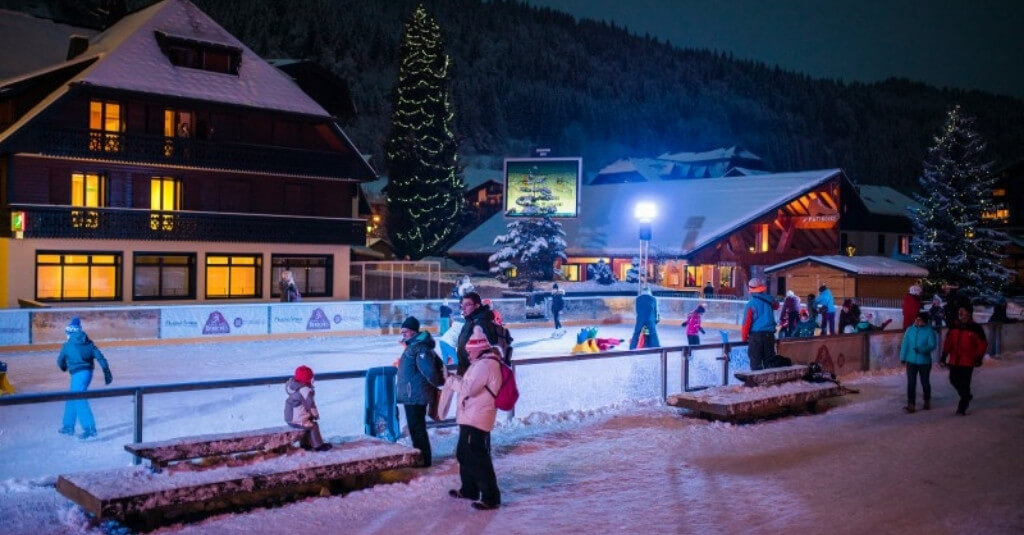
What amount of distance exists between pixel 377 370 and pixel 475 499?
2572 millimetres

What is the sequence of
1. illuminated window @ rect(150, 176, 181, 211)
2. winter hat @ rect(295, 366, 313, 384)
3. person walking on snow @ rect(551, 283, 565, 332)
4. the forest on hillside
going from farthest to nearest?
the forest on hillside, illuminated window @ rect(150, 176, 181, 211), person walking on snow @ rect(551, 283, 565, 332), winter hat @ rect(295, 366, 313, 384)

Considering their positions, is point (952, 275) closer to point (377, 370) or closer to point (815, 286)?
point (815, 286)

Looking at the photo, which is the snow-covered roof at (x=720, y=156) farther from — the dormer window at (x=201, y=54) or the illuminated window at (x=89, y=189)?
the illuminated window at (x=89, y=189)

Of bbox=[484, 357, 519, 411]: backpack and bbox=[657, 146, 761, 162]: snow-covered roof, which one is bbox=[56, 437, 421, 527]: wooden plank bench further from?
bbox=[657, 146, 761, 162]: snow-covered roof

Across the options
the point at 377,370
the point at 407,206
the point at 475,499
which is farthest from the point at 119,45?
the point at 475,499

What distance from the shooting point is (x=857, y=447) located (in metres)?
10.5

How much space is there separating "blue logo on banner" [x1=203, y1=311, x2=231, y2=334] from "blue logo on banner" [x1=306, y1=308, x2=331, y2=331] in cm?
250

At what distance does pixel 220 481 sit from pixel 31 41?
40161 millimetres

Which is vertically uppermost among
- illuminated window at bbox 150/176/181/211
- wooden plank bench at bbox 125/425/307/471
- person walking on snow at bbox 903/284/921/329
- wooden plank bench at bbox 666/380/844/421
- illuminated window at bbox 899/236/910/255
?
illuminated window at bbox 150/176/181/211

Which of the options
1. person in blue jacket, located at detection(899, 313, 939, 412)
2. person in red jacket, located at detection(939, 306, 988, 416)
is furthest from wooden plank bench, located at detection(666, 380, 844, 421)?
person in red jacket, located at detection(939, 306, 988, 416)

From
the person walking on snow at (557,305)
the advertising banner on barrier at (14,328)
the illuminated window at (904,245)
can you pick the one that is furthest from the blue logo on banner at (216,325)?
the illuminated window at (904,245)

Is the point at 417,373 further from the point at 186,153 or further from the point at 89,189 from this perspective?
the point at 186,153

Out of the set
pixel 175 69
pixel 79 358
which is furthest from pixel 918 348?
pixel 175 69

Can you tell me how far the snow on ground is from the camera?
7.23 m
